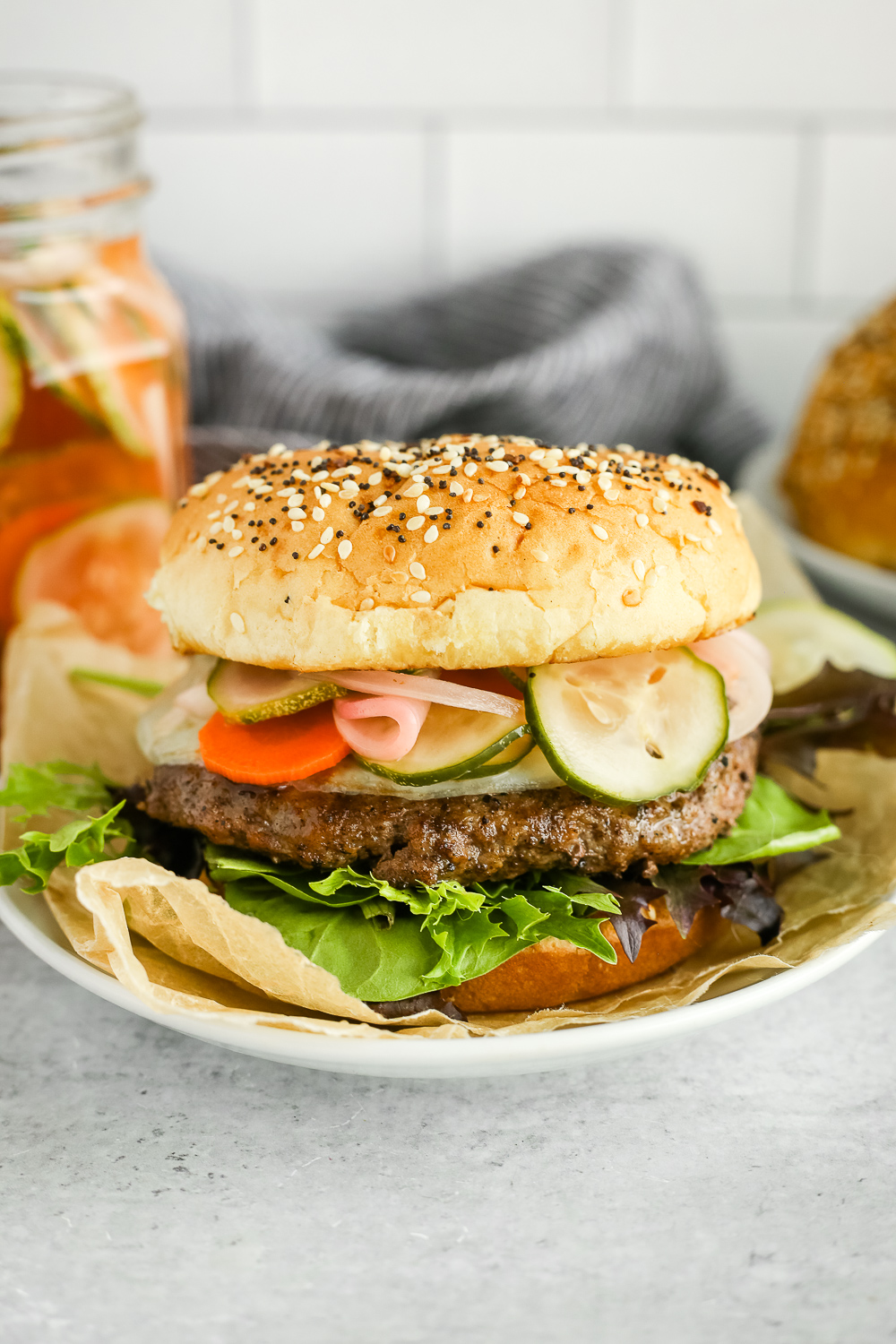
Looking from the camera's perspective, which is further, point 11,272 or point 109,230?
point 109,230

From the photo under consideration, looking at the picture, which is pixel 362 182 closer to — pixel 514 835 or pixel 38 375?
pixel 38 375

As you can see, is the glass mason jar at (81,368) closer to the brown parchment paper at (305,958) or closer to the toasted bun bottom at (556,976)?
the brown parchment paper at (305,958)

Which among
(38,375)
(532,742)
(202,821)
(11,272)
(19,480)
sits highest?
(11,272)

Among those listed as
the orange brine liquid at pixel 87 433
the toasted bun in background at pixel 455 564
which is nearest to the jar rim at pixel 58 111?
the orange brine liquid at pixel 87 433

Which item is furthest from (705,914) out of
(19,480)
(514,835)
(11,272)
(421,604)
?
(11,272)

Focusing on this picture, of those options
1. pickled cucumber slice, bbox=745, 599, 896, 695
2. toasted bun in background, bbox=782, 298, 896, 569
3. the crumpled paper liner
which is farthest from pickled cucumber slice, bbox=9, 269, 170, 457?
toasted bun in background, bbox=782, 298, 896, 569

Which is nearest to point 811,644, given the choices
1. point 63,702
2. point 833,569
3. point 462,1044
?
point 833,569

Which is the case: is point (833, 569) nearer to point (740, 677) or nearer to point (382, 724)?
point (740, 677)

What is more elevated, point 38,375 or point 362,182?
point 362,182
